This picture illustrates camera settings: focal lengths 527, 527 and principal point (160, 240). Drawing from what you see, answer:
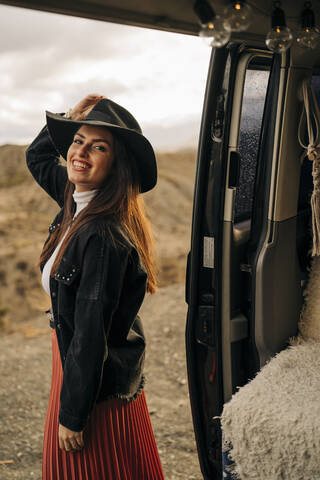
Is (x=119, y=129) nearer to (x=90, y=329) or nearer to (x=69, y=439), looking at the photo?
(x=90, y=329)

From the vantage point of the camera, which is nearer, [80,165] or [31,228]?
[80,165]

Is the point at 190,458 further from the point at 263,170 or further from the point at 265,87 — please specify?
the point at 265,87

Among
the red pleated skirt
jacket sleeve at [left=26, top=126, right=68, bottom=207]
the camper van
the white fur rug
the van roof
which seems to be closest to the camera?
the van roof

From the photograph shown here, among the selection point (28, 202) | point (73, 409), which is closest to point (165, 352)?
point (73, 409)

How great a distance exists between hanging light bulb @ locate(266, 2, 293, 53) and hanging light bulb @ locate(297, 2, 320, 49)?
13 cm

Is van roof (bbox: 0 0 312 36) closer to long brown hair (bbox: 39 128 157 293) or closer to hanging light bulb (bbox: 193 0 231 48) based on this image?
hanging light bulb (bbox: 193 0 231 48)

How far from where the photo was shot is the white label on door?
1953 mm

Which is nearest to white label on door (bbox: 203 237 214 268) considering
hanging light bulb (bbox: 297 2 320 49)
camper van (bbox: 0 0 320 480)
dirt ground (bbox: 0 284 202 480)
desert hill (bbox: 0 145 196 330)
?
camper van (bbox: 0 0 320 480)

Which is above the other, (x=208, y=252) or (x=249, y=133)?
(x=249, y=133)

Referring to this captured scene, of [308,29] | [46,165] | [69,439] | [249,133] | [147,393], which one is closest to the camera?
[308,29]

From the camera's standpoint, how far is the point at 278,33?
1.41m

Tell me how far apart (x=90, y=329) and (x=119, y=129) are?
2.21 ft

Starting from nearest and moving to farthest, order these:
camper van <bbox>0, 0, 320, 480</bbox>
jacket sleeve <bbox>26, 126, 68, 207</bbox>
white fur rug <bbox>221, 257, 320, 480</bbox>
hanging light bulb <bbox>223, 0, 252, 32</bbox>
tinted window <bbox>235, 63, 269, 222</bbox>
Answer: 1. hanging light bulb <bbox>223, 0, 252, 32</bbox>
2. white fur rug <bbox>221, 257, 320, 480</bbox>
3. camper van <bbox>0, 0, 320, 480</bbox>
4. tinted window <bbox>235, 63, 269, 222</bbox>
5. jacket sleeve <bbox>26, 126, 68, 207</bbox>

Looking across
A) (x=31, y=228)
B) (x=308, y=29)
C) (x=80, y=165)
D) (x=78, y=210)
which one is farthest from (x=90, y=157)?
(x=31, y=228)
